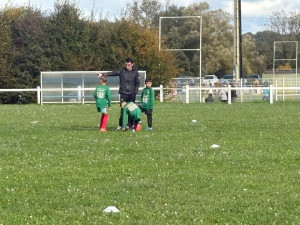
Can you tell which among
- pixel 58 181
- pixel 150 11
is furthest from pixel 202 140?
pixel 150 11

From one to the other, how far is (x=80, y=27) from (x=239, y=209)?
50862mm

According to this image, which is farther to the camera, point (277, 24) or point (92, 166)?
point (277, 24)

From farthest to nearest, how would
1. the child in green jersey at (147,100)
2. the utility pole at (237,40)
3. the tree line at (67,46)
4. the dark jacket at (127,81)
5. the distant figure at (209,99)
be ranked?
the tree line at (67,46), the utility pole at (237,40), the distant figure at (209,99), the child in green jersey at (147,100), the dark jacket at (127,81)

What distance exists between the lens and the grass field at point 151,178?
8.17 metres

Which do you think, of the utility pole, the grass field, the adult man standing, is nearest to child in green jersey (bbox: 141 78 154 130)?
the adult man standing

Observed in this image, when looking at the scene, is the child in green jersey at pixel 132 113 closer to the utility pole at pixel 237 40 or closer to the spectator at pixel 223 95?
the spectator at pixel 223 95

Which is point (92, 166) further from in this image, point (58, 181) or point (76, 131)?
point (76, 131)

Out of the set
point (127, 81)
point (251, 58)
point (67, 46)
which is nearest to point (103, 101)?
point (127, 81)

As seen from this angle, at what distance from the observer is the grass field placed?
8.17 metres

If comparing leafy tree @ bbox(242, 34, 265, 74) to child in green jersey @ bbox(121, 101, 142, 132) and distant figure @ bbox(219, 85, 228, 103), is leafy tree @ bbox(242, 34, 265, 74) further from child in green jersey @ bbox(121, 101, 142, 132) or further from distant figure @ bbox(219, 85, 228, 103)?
child in green jersey @ bbox(121, 101, 142, 132)

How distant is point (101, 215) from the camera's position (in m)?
8.09

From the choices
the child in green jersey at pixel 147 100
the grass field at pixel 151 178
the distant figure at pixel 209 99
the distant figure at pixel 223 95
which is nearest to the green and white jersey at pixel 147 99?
the child in green jersey at pixel 147 100

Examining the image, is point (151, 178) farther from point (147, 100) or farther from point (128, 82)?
point (147, 100)

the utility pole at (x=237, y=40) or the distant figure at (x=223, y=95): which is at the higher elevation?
the utility pole at (x=237, y=40)
